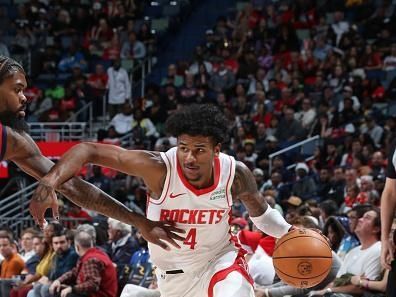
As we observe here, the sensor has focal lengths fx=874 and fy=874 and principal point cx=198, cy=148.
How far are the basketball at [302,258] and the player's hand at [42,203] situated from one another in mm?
1769

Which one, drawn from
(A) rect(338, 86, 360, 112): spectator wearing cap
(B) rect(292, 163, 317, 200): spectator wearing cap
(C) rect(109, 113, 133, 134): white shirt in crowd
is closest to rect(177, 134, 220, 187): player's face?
(B) rect(292, 163, 317, 200): spectator wearing cap

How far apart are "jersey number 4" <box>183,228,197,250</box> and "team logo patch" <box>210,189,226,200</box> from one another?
22 centimetres

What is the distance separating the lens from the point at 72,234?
10.3 metres

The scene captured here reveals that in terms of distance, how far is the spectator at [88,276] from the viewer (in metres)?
8.98

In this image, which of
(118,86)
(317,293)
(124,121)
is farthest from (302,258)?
(118,86)

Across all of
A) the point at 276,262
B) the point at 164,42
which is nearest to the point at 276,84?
the point at 164,42

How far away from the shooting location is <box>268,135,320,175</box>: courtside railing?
14.3 meters

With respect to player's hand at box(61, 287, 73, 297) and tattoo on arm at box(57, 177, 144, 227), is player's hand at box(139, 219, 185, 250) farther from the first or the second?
player's hand at box(61, 287, 73, 297)

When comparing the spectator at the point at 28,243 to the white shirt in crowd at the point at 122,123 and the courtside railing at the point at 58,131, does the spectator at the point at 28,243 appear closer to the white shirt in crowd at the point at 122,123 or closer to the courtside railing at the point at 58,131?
the courtside railing at the point at 58,131

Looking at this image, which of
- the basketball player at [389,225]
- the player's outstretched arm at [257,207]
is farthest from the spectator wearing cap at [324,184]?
the basketball player at [389,225]

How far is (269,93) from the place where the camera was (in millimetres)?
16062

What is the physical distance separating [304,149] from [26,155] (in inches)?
396

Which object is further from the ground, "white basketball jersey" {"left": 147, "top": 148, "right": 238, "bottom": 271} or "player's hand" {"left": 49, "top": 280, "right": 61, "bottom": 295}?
"white basketball jersey" {"left": 147, "top": 148, "right": 238, "bottom": 271}

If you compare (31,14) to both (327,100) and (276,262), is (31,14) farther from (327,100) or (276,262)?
(276,262)
